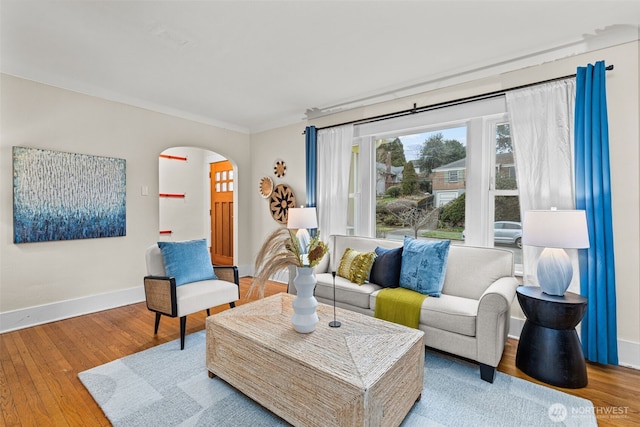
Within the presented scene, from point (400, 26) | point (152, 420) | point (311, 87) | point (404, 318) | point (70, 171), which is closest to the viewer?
point (152, 420)

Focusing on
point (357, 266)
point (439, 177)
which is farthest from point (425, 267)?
point (439, 177)

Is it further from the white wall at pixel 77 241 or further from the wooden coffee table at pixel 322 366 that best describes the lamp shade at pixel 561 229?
the white wall at pixel 77 241

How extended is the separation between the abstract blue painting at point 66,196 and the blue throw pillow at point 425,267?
3313 millimetres

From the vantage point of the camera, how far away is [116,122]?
3566 mm

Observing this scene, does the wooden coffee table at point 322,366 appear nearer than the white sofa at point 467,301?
Yes

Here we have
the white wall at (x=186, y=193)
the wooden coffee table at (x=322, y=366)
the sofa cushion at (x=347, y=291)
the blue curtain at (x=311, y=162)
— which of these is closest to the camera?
the wooden coffee table at (x=322, y=366)

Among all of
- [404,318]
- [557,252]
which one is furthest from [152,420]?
[557,252]

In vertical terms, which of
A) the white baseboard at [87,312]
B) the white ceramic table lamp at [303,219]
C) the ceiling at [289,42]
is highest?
the ceiling at [289,42]

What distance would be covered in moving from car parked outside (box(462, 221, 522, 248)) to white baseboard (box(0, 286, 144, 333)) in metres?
4.17

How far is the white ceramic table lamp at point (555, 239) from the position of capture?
80.3 inches

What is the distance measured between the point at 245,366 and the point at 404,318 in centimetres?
127

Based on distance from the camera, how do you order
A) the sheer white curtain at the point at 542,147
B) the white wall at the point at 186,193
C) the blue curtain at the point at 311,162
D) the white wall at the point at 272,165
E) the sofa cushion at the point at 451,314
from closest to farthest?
the sofa cushion at the point at 451,314
the sheer white curtain at the point at 542,147
the blue curtain at the point at 311,162
the white wall at the point at 272,165
the white wall at the point at 186,193

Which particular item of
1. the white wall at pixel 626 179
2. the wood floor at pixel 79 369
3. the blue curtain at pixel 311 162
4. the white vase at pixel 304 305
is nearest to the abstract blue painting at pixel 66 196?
the wood floor at pixel 79 369

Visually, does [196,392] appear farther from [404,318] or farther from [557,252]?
[557,252]
